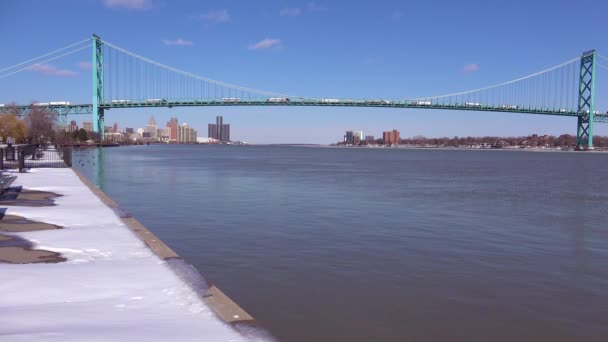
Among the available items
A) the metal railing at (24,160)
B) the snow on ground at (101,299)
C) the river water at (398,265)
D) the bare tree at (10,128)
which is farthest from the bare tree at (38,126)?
the snow on ground at (101,299)

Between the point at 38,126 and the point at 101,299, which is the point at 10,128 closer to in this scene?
the point at 38,126

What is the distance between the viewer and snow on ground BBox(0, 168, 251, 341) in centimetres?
412

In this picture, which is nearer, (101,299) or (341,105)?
(101,299)

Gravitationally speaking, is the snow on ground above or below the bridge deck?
below

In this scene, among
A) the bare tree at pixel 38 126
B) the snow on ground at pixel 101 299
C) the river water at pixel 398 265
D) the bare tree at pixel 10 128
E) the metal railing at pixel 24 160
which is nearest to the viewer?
the snow on ground at pixel 101 299

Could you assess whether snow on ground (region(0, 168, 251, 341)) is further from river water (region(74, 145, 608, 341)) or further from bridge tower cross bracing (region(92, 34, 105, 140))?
bridge tower cross bracing (region(92, 34, 105, 140))

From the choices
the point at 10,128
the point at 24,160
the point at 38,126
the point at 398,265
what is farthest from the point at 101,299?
the point at 38,126

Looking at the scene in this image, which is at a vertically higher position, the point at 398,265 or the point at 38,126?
the point at 38,126

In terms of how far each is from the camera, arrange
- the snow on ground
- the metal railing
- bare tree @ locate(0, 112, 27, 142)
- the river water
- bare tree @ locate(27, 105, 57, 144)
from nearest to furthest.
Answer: the snow on ground < the river water < the metal railing < bare tree @ locate(0, 112, 27, 142) < bare tree @ locate(27, 105, 57, 144)

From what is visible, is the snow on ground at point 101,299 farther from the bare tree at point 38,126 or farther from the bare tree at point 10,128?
the bare tree at point 38,126

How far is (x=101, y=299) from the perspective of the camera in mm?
4926

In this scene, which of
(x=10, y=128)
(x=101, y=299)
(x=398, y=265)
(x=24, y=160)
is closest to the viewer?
(x=101, y=299)

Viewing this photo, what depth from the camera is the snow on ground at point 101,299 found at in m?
4.12

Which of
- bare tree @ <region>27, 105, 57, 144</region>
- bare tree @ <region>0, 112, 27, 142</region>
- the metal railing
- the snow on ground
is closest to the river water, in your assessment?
the snow on ground
